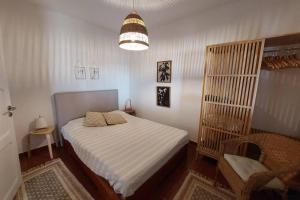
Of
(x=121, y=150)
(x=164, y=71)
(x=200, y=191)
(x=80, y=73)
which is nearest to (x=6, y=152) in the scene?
(x=121, y=150)

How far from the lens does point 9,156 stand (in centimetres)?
160

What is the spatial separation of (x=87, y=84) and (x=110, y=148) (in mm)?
2044

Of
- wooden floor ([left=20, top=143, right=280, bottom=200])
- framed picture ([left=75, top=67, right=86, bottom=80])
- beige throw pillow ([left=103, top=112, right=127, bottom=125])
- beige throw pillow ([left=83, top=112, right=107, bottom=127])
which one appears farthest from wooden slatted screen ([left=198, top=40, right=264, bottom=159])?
framed picture ([left=75, top=67, right=86, bottom=80])

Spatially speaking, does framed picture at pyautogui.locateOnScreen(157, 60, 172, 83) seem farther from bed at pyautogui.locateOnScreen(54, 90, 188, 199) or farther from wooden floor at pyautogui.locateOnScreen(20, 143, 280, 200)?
wooden floor at pyautogui.locateOnScreen(20, 143, 280, 200)

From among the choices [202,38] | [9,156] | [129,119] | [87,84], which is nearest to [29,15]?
[87,84]

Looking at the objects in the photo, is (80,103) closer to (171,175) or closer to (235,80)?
(171,175)

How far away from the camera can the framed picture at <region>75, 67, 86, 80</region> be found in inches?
120

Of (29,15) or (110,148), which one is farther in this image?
(29,15)

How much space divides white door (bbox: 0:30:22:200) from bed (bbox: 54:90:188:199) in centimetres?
71

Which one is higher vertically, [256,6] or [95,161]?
[256,6]

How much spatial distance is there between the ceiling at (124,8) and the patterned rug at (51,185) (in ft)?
9.53

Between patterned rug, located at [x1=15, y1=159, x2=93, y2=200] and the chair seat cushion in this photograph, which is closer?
the chair seat cushion

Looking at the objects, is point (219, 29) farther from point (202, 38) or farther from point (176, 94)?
point (176, 94)

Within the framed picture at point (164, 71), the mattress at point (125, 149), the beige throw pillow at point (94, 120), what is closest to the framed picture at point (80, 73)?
the beige throw pillow at point (94, 120)
